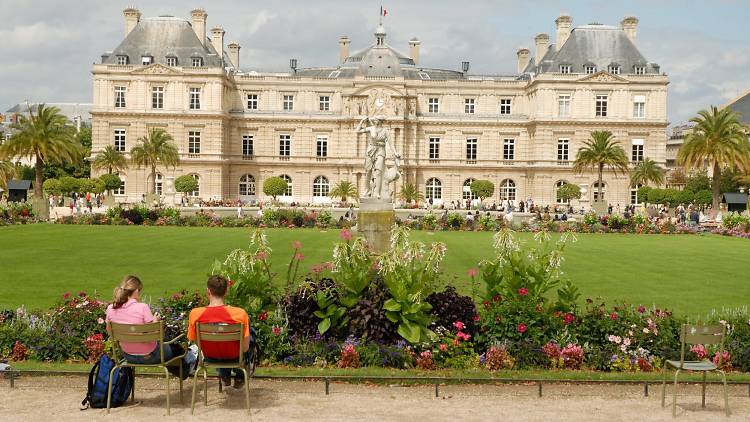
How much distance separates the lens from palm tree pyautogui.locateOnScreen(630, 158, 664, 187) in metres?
72.8

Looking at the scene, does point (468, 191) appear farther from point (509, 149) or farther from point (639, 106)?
point (639, 106)

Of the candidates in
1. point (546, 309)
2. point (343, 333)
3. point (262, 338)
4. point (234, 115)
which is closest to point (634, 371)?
point (546, 309)

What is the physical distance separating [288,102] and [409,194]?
18.8m

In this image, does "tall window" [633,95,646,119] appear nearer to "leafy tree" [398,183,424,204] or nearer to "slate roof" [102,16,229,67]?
"leafy tree" [398,183,424,204]

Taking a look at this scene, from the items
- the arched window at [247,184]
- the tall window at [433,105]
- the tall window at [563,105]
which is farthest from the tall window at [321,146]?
the tall window at [563,105]

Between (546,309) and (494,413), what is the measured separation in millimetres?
3692

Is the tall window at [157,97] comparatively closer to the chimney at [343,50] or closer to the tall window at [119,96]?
the tall window at [119,96]

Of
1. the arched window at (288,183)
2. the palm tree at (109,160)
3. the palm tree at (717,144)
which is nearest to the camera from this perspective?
the palm tree at (717,144)

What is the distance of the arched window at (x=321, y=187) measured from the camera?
79.3 metres

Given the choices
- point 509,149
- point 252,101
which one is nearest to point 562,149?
point 509,149

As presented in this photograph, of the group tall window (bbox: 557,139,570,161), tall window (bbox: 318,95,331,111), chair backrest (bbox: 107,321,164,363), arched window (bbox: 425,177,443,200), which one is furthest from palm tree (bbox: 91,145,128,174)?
chair backrest (bbox: 107,321,164,363)

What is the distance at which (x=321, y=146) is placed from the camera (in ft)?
263

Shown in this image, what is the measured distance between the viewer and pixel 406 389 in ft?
39.4

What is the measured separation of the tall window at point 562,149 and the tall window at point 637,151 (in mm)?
6135
